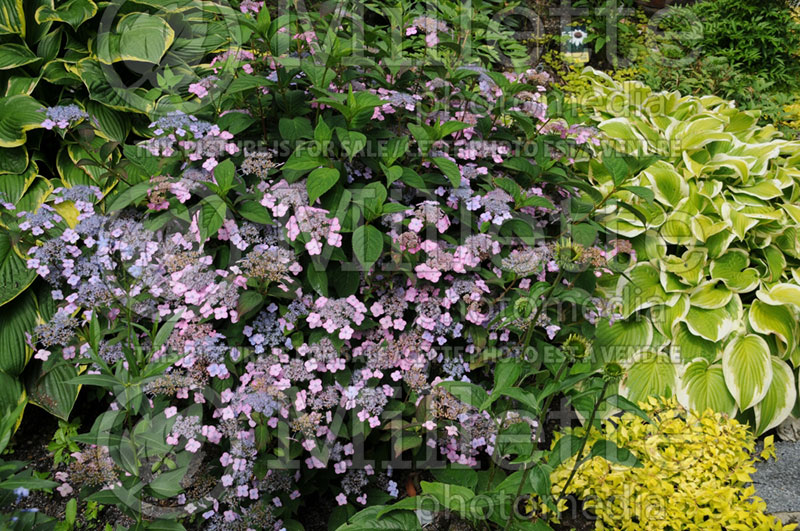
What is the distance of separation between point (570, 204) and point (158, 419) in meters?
1.47

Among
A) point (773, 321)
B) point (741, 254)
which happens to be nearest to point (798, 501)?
point (773, 321)

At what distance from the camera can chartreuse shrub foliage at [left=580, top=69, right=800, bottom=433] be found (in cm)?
227

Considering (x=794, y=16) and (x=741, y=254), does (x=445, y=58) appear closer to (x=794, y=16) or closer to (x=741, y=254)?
(x=741, y=254)

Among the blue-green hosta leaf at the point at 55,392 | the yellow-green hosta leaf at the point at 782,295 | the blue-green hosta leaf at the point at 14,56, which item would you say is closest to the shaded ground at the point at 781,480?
the yellow-green hosta leaf at the point at 782,295

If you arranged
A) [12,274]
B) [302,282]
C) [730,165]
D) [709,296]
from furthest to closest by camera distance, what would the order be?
1. [730,165]
2. [709,296]
3. [12,274]
4. [302,282]

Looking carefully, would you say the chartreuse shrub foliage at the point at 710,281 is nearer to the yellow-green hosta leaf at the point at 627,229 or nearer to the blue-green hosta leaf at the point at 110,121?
the yellow-green hosta leaf at the point at 627,229

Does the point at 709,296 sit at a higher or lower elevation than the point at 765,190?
lower

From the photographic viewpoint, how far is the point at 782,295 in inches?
90.8

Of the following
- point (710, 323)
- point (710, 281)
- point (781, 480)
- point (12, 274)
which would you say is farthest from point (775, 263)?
point (12, 274)

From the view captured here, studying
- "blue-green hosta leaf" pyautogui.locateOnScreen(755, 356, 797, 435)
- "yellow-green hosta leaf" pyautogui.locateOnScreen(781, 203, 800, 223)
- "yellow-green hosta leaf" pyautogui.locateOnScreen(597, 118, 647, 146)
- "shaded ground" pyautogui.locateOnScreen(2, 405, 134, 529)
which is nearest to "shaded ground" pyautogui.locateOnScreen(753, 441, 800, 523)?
"blue-green hosta leaf" pyautogui.locateOnScreen(755, 356, 797, 435)

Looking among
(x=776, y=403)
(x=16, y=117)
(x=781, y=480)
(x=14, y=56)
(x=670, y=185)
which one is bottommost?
(x=781, y=480)

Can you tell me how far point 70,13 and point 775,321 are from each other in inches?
118

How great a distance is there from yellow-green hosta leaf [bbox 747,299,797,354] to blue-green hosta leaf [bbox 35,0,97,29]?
2847 millimetres

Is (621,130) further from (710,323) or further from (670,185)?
(710,323)
